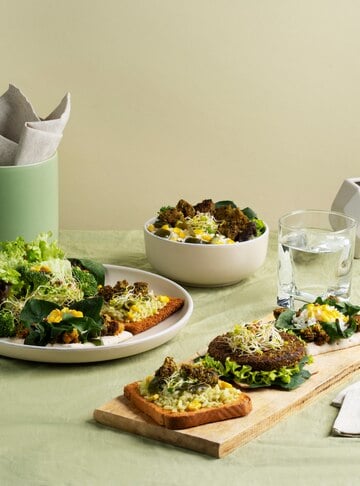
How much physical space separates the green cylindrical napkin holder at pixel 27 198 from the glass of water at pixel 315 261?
0.64 meters

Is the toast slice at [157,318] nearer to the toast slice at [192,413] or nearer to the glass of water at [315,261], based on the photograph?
the glass of water at [315,261]

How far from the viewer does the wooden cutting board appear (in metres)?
1.59

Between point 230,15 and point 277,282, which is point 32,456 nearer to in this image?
point 277,282

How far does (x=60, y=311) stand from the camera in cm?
200

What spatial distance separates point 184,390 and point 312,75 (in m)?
2.12

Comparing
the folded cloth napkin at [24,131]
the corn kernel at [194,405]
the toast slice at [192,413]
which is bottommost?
the toast slice at [192,413]

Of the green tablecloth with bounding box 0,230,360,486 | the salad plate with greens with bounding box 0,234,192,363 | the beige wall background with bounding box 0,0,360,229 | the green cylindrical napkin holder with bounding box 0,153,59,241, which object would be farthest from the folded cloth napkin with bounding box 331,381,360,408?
the beige wall background with bounding box 0,0,360,229

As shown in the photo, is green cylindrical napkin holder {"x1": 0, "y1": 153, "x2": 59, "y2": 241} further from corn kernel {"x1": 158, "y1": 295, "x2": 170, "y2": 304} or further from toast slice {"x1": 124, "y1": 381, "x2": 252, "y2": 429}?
toast slice {"x1": 124, "y1": 381, "x2": 252, "y2": 429}

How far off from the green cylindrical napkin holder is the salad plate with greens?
0.57 feet

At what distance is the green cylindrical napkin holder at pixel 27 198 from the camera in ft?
8.10

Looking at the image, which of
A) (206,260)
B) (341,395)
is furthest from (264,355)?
(206,260)

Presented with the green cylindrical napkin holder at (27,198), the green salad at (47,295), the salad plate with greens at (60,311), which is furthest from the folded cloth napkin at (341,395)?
the green cylindrical napkin holder at (27,198)

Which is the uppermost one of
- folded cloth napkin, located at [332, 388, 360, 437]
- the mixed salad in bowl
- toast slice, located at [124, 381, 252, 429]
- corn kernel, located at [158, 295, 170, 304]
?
the mixed salad in bowl

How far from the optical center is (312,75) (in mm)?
3551
